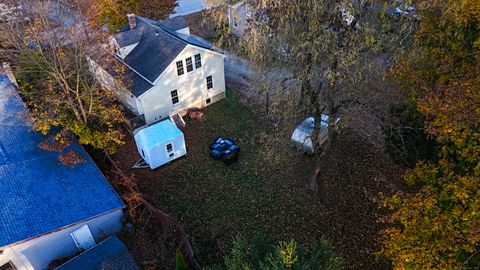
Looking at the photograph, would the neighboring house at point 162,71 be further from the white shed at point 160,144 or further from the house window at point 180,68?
the white shed at point 160,144

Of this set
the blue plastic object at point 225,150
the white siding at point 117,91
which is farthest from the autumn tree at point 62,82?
the blue plastic object at point 225,150

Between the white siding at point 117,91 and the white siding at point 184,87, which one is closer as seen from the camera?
the white siding at point 184,87

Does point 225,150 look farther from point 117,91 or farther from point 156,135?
point 117,91

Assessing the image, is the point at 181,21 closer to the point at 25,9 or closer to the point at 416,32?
the point at 25,9

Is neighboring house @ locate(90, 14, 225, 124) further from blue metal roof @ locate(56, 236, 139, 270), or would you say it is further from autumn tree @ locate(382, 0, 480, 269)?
autumn tree @ locate(382, 0, 480, 269)

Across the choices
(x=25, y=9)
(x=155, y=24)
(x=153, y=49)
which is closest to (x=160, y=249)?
(x=153, y=49)

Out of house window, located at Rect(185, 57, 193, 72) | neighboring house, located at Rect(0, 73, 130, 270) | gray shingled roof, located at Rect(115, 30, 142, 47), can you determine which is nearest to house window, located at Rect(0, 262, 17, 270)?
neighboring house, located at Rect(0, 73, 130, 270)

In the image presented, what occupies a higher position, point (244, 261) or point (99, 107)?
point (244, 261)
